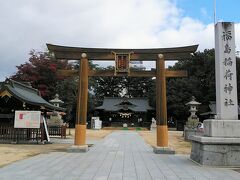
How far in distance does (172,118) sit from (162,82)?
1767 inches

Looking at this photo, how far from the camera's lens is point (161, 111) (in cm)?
1590

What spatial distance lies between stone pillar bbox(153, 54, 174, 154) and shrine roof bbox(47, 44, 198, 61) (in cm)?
39

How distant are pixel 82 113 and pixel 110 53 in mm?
3571

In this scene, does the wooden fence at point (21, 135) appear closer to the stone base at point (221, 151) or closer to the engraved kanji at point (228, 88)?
the stone base at point (221, 151)

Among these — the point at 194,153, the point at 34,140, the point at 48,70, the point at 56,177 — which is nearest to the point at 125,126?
the point at 48,70

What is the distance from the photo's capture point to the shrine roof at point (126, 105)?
205ft

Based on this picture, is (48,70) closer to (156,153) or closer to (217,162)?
(156,153)

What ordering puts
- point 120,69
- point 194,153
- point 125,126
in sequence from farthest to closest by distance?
point 125,126
point 120,69
point 194,153

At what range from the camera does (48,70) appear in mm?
49219

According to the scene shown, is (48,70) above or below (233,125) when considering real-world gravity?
above

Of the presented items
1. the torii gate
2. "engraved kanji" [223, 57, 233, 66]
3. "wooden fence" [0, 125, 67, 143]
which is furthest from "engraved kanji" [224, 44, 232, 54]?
"wooden fence" [0, 125, 67, 143]

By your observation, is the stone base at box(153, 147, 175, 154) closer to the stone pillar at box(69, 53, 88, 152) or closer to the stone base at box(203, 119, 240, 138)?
the stone pillar at box(69, 53, 88, 152)

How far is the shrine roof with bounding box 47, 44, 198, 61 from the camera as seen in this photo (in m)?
16.5

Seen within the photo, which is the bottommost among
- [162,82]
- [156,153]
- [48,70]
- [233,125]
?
[156,153]
